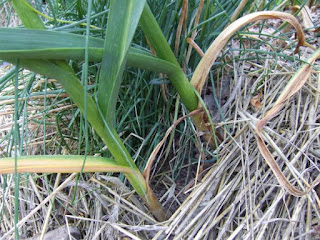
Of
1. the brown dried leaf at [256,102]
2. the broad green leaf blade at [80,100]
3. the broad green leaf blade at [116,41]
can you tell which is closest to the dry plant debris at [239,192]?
the brown dried leaf at [256,102]

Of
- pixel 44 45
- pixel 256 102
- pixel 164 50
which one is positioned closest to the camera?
pixel 44 45

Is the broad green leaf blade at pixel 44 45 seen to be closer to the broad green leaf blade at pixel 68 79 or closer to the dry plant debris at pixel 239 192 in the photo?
the broad green leaf blade at pixel 68 79

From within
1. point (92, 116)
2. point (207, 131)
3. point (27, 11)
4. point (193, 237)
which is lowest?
point (193, 237)

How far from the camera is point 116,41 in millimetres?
399

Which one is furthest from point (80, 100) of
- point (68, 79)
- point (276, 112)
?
point (276, 112)

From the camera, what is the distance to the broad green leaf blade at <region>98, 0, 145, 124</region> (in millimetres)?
375

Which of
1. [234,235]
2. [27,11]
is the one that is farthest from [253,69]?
[27,11]

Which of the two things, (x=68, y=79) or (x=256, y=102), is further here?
(x=256, y=102)

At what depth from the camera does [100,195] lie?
647 millimetres

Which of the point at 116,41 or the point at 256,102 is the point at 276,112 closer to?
the point at 256,102

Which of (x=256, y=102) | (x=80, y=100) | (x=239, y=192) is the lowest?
(x=239, y=192)

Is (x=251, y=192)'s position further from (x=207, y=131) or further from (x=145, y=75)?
(x=145, y=75)

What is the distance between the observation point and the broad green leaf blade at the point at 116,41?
37 centimetres

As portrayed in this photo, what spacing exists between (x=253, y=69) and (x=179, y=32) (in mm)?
244
